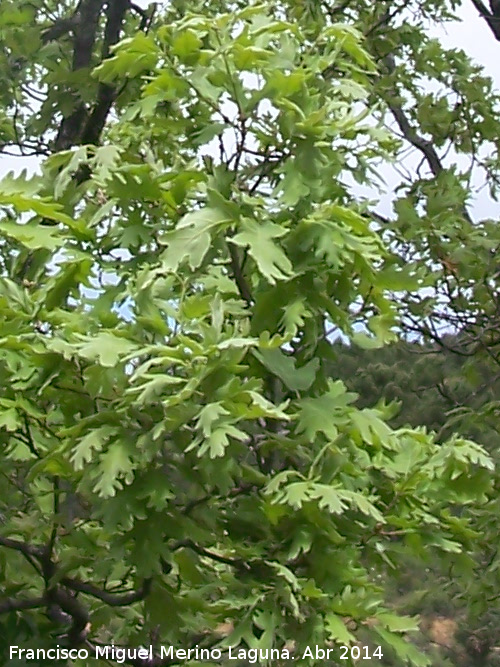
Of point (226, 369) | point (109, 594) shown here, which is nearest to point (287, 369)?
point (226, 369)

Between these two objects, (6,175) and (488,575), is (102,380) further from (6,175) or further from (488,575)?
(488,575)

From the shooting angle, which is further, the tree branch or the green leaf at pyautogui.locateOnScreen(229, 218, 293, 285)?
the tree branch

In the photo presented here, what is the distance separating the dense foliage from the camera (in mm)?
A: 1518

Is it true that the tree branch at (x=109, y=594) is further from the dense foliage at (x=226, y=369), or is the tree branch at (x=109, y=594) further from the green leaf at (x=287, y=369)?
the green leaf at (x=287, y=369)

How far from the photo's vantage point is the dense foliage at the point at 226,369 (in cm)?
152

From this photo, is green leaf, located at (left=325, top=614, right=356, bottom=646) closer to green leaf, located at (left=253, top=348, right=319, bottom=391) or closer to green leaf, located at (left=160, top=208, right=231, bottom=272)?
green leaf, located at (left=253, top=348, right=319, bottom=391)

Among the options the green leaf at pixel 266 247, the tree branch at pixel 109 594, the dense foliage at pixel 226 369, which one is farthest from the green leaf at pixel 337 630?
the green leaf at pixel 266 247

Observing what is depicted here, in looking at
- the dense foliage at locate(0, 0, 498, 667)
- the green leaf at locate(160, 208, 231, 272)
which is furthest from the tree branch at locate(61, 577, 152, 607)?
the green leaf at locate(160, 208, 231, 272)

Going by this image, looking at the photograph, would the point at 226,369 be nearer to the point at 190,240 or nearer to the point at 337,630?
the point at 190,240

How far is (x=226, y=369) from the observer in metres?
1.44

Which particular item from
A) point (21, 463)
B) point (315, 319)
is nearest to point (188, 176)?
point (315, 319)

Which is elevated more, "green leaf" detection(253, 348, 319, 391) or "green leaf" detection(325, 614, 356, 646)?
"green leaf" detection(253, 348, 319, 391)

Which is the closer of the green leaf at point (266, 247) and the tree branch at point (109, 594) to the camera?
the green leaf at point (266, 247)

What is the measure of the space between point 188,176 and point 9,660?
1110mm
